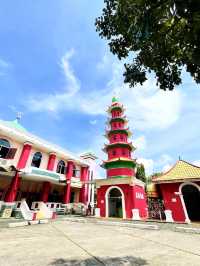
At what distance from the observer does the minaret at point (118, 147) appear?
20.9 meters

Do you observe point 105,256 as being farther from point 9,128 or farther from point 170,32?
point 9,128

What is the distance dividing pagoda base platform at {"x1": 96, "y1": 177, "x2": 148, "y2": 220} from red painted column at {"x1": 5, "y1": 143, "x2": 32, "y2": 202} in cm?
888

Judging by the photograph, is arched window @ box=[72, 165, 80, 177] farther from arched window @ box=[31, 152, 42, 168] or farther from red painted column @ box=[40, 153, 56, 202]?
arched window @ box=[31, 152, 42, 168]

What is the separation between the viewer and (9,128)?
17297 millimetres

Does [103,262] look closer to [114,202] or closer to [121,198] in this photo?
[121,198]

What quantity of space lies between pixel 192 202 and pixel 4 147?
19051 mm

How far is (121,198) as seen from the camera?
19.1 meters

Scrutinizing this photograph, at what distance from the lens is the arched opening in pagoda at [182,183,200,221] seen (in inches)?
588

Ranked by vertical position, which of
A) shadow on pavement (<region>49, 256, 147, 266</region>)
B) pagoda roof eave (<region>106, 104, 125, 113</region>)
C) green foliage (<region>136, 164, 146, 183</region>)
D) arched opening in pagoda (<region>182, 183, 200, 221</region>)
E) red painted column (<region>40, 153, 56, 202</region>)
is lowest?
shadow on pavement (<region>49, 256, 147, 266</region>)

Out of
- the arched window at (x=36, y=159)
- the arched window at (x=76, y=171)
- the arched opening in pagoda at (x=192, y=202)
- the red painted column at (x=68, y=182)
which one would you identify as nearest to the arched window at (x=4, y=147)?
the arched window at (x=36, y=159)

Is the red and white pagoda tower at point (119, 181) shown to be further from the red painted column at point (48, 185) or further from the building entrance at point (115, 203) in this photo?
the red painted column at point (48, 185)

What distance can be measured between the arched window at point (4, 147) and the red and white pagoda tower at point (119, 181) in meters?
10.8

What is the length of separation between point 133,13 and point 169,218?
1520 centimetres

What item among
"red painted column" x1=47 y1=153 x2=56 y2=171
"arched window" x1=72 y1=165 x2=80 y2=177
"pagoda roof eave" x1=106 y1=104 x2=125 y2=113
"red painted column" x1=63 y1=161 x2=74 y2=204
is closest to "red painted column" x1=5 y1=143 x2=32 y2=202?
"red painted column" x1=47 y1=153 x2=56 y2=171
